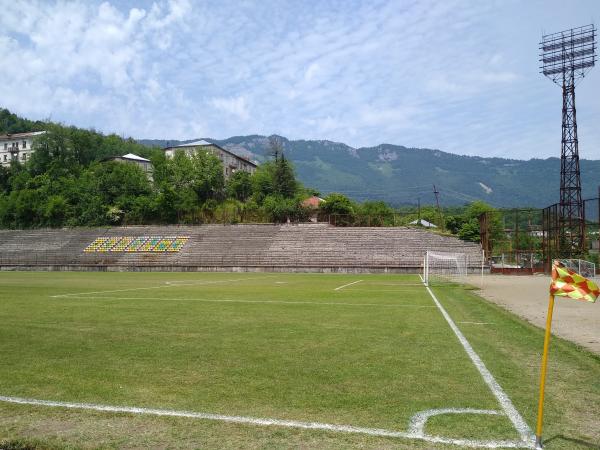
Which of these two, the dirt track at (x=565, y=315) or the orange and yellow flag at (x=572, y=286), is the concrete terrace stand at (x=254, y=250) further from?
the orange and yellow flag at (x=572, y=286)

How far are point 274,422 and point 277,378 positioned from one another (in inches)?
65.6

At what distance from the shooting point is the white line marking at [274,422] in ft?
14.1

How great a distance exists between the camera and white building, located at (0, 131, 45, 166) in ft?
374

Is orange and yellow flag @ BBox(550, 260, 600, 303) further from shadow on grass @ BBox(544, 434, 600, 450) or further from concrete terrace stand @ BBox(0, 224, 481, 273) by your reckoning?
concrete terrace stand @ BBox(0, 224, 481, 273)

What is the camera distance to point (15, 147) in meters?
116

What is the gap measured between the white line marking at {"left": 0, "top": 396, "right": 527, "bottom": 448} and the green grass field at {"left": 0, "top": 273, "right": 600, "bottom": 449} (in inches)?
3.1

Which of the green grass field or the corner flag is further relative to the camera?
the green grass field

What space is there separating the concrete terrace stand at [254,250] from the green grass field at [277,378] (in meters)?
35.3

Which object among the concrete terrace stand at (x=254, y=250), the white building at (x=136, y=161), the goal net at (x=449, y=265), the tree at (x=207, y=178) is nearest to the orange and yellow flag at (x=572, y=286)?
the goal net at (x=449, y=265)

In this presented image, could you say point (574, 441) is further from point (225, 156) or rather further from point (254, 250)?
point (225, 156)

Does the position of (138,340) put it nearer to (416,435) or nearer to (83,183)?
(416,435)

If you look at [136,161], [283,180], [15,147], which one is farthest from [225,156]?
[15,147]

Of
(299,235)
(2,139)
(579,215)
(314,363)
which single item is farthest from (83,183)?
(314,363)

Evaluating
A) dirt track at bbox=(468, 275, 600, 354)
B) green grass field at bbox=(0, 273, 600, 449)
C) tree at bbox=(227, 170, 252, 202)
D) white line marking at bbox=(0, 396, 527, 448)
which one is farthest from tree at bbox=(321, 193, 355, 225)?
white line marking at bbox=(0, 396, 527, 448)
